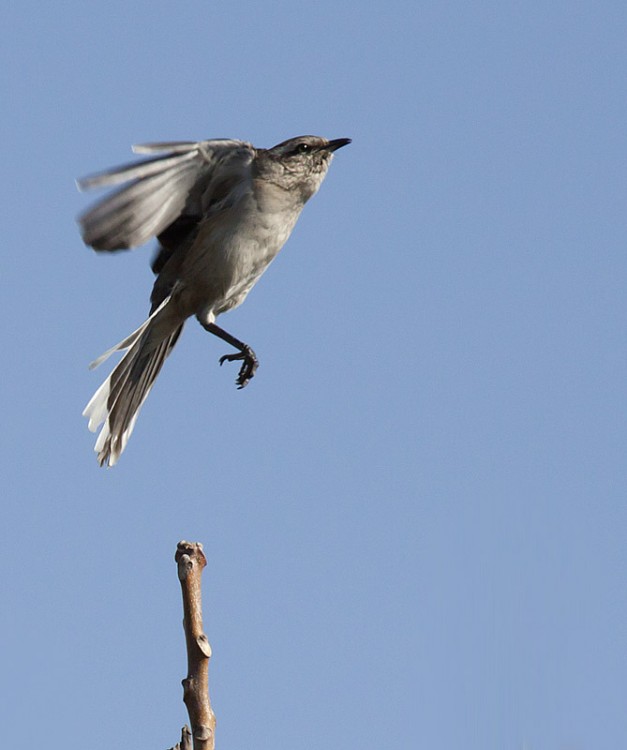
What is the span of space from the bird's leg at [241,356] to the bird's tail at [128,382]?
29 cm

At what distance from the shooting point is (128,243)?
6391mm

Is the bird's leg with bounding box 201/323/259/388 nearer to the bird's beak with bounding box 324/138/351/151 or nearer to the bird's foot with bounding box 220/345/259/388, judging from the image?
the bird's foot with bounding box 220/345/259/388

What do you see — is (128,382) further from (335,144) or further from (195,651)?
(195,651)

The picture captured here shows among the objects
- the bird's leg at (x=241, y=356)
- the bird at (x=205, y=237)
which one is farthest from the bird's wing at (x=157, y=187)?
the bird's leg at (x=241, y=356)

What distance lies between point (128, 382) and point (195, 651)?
16.6 feet

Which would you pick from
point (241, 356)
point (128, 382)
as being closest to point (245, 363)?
point (241, 356)

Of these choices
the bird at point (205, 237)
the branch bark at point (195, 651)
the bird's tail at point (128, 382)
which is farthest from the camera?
the bird's tail at point (128, 382)

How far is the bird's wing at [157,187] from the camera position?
20.5ft

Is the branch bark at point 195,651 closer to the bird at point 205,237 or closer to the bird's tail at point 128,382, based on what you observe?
the bird at point 205,237

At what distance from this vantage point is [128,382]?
8117 millimetres

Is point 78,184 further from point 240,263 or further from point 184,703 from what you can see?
point 184,703

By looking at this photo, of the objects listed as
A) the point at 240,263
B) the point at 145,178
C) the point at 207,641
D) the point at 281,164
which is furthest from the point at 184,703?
the point at 281,164

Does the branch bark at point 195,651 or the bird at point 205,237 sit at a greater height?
the bird at point 205,237

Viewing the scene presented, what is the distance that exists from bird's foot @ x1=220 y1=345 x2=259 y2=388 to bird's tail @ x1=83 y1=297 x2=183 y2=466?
18.3 inches
